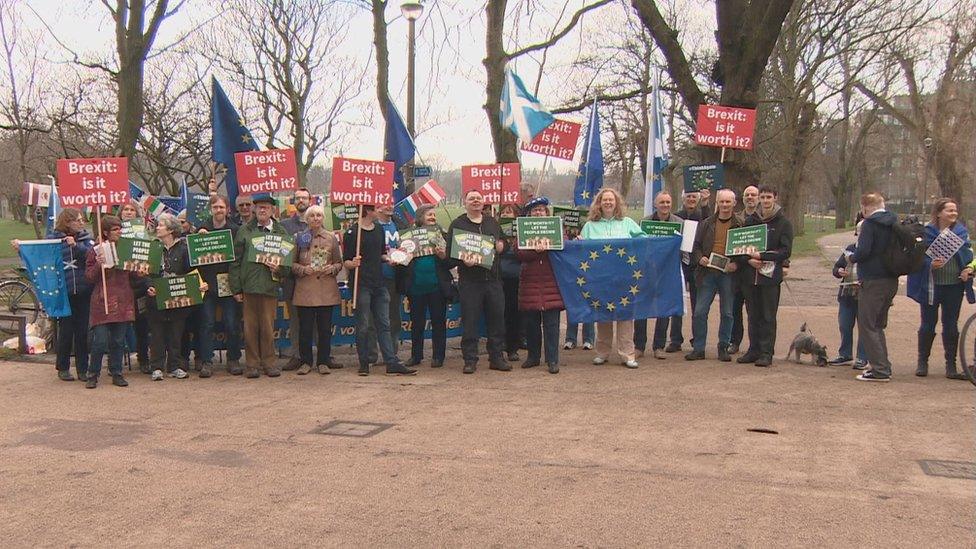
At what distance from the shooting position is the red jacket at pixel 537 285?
9359 millimetres

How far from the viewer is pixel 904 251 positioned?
8.39m

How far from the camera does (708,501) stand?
195 inches

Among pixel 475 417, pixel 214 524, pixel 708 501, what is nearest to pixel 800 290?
pixel 475 417

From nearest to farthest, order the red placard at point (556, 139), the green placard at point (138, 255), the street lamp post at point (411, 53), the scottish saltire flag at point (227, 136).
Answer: the green placard at point (138, 255) → the scottish saltire flag at point (227, 136) → the red placard at point (556, 139) → the street lamp post at point (411, 53)

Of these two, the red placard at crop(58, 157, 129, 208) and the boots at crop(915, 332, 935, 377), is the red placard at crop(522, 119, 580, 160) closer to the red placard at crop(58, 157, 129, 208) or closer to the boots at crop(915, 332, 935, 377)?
the boots at crop(915, 332, 935, 377)

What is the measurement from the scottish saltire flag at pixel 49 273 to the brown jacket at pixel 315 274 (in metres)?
2.34

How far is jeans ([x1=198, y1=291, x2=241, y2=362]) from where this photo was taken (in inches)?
368

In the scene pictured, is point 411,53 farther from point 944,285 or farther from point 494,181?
point 944,285

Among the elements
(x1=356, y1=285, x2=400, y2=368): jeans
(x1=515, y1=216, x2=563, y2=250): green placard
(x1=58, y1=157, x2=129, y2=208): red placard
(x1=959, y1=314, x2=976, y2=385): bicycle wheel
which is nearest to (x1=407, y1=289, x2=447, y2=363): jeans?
(x1=356, y1=285, x2=400, y2=368): jeans

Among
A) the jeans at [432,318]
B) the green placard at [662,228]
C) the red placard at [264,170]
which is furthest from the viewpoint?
the red placard at [264,170]

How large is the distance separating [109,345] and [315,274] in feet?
7.28

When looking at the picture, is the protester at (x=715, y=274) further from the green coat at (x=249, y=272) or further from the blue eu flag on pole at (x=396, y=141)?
the green coat at (x=249, y=272)

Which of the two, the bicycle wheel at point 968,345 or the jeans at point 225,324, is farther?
the jeans at point 225,324

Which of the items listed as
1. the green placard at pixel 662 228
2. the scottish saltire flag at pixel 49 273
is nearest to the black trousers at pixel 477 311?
the green placard at pixel 662 228
